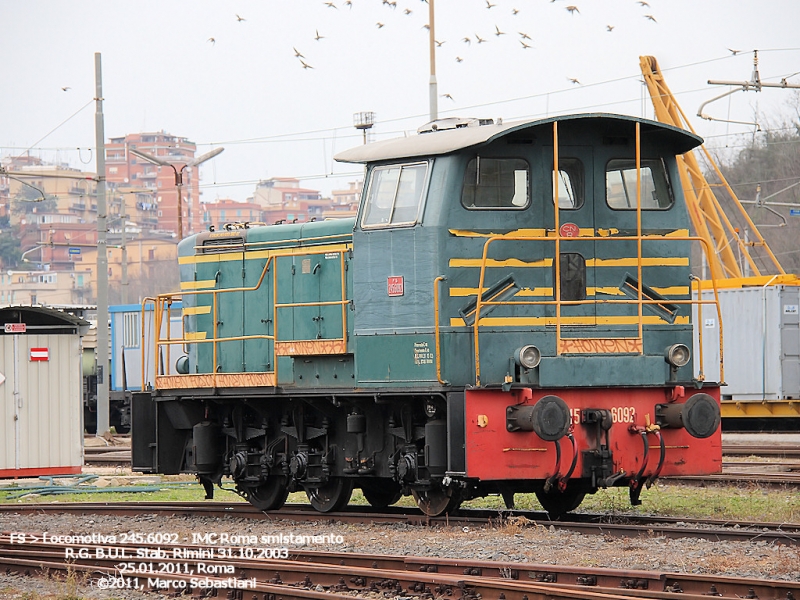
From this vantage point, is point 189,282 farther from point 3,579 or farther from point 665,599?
point 665,599

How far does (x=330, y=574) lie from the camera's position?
9.07 metres

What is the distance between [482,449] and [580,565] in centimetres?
215

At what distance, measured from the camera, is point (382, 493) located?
1398 cm

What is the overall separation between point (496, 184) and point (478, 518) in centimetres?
338

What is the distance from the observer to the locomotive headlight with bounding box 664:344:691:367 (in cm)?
1192

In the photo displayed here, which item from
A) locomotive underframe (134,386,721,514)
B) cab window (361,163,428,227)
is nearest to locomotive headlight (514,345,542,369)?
locomotive underframe (134,386,721,514)

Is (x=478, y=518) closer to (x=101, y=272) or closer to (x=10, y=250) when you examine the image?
(x=101, y=272)

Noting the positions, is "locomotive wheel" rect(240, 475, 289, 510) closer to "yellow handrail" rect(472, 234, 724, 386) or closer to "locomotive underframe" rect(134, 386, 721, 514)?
"locomotive underframe" rect(134, 386, 721, 514)

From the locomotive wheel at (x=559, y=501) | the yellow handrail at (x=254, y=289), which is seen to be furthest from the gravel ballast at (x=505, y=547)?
the yellow handrail at (x=254, y=289)

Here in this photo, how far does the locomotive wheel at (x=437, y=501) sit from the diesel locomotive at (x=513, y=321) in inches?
0.9

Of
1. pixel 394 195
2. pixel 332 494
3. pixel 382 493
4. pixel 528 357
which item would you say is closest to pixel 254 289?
pixel 394 195

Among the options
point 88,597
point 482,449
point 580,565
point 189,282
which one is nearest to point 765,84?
point 189,282

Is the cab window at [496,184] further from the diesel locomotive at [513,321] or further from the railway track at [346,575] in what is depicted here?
the railway track at [346,575]

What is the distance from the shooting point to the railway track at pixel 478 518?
1065cm
